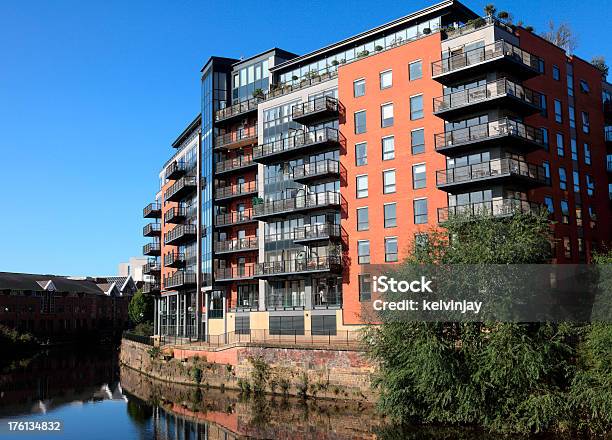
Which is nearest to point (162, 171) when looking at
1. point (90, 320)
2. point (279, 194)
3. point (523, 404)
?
point (279, 194)

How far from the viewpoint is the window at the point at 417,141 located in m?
42.5

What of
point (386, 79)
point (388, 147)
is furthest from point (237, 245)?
point (386, 79)

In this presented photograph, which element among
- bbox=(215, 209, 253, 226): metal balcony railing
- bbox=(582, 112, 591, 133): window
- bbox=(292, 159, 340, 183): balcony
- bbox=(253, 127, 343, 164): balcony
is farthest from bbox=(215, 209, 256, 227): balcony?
bbox=(582, 112, 591, 133): window

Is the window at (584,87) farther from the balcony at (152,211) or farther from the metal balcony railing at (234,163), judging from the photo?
the balcony at (152,211)

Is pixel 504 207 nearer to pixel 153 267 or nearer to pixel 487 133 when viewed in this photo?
pixel 487 133

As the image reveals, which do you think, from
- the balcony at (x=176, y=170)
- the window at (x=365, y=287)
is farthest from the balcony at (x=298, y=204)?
the balcony at (x=176, y=170)

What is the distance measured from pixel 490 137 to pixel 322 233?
553 inches

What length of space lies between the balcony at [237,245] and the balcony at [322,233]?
6395mm

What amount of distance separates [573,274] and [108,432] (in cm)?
2680

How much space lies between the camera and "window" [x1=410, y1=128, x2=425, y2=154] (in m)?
42.5

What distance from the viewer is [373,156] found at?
45.0 meters

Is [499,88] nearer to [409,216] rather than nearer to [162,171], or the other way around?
[409,216]

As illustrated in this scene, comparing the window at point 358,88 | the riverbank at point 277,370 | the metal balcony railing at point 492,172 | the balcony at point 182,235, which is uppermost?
the window at point 358,88

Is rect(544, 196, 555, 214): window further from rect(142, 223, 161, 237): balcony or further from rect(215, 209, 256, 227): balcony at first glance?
rect(142, 223, 161, 237): balcony
